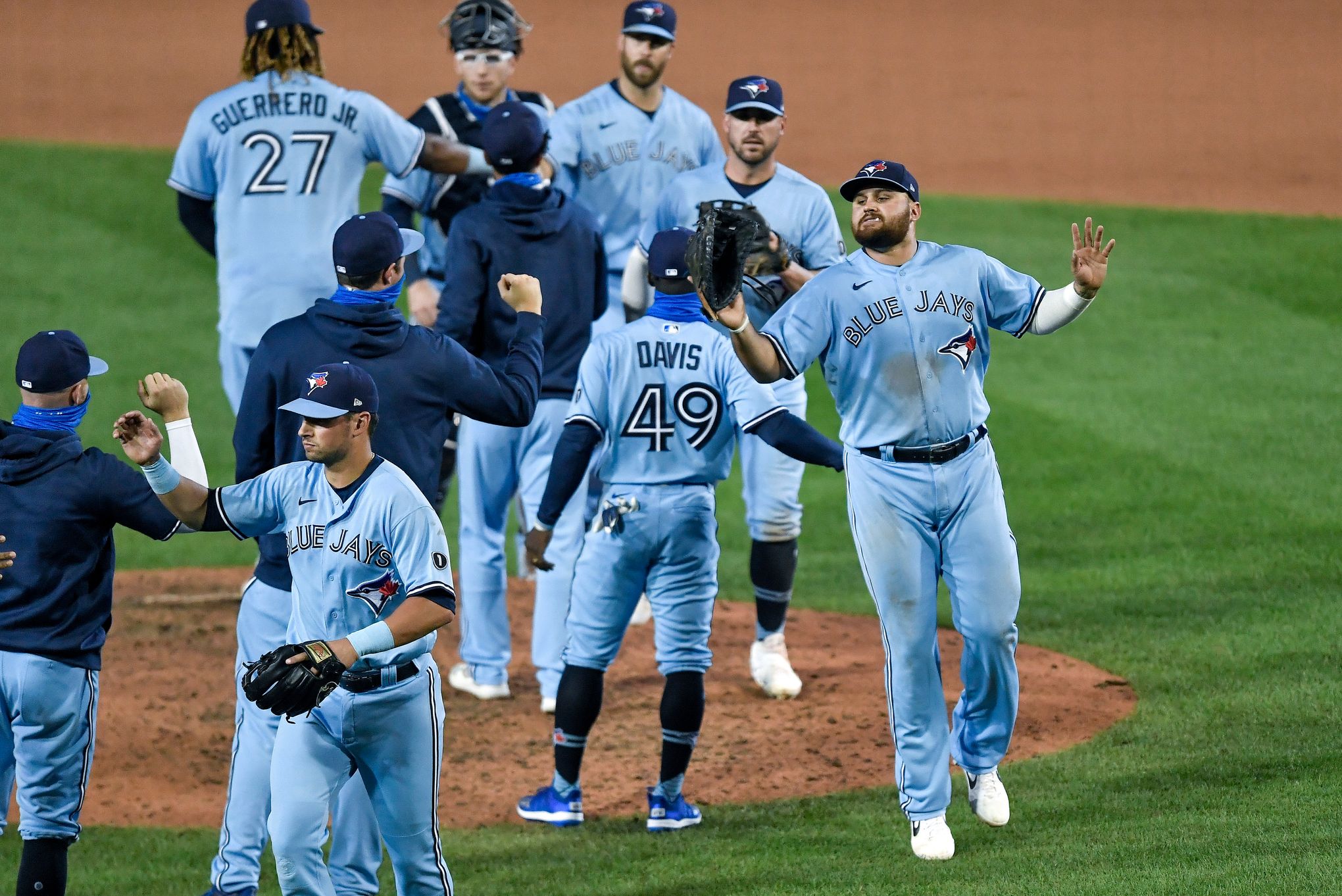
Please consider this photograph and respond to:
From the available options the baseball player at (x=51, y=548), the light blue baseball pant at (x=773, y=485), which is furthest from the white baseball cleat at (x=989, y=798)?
the baseball player at (x=51, y=548)

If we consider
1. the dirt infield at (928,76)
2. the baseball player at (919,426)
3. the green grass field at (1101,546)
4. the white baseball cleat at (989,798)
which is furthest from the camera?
the dirt infield at (928,76)

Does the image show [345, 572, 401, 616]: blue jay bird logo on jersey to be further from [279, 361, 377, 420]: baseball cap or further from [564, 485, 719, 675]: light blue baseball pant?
[564, 485, 719, 675]: light blue baseball pant

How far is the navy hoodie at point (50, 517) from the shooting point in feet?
15.0

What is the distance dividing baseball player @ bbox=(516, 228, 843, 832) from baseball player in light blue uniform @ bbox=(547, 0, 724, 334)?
1.97 meters

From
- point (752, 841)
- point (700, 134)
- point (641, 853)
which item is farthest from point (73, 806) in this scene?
point (700, 134)

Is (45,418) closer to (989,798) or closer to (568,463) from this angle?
(568,463)

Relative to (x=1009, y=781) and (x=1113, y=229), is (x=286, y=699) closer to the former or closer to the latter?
(x=1009, y=781)

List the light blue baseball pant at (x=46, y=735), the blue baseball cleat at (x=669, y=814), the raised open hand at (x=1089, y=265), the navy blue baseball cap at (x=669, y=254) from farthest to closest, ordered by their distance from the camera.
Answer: the blue baseball cleat at (x=669, y=814) → the navy blue baseball cap at (x=669, y=254) → the raised open hand at (x=1089, y=265) → the light blue baseball pant at (x=46, y=735)

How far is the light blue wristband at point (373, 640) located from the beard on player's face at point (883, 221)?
1.98 metres

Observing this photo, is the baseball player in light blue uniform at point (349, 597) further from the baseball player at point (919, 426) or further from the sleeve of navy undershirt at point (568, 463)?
the sleeve of navy undershirt at point (568, 463)

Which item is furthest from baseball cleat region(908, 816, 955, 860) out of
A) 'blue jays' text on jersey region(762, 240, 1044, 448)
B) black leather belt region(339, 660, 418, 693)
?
black leather belt region(339, 660, 418, 693)

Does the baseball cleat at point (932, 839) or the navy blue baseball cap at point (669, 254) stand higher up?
the navy blue baseball cap at point (669, 254)

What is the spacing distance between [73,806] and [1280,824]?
356 cm

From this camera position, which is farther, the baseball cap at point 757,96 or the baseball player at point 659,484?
the baseball cap at point 757,96
